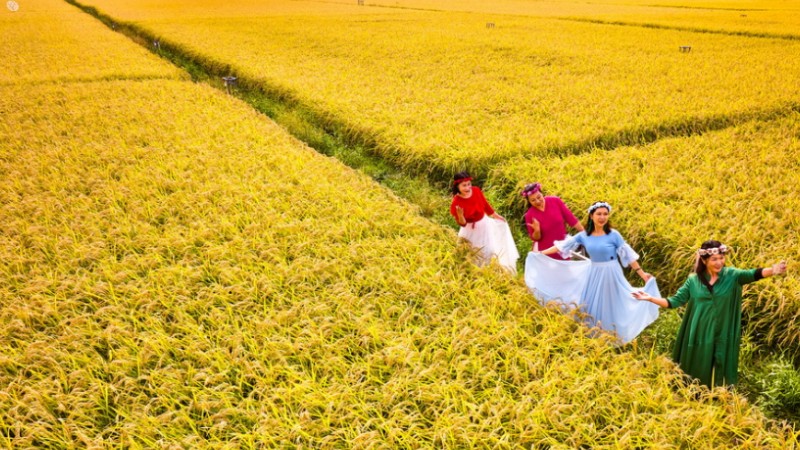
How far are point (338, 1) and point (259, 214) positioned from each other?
42268 mm

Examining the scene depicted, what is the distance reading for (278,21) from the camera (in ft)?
85.5

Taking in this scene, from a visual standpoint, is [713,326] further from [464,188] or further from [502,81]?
[502,81]

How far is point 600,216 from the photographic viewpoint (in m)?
3.73

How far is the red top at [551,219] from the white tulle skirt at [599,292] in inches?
12.8

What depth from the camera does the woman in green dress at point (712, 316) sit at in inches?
122

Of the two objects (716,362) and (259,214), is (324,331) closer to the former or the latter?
(259,214)

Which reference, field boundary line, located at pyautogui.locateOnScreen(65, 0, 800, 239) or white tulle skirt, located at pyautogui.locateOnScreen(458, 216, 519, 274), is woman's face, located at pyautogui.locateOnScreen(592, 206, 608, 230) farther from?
→ field boundary line, located at pyautogui.locateOnScreen(65, 0, 800, 239)

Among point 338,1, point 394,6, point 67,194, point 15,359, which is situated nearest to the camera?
point 15,359

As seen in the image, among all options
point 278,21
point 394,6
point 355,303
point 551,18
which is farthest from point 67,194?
point 394,6

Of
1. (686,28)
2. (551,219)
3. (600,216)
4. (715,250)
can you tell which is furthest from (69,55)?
(686,28)

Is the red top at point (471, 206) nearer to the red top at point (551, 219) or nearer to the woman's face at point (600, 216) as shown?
the red top at point (551, 219)

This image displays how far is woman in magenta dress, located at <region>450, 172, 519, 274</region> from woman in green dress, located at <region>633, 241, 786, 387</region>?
1500 millimetres


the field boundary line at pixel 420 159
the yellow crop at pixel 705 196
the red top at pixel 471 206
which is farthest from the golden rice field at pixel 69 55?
the red top at pixel 471 206

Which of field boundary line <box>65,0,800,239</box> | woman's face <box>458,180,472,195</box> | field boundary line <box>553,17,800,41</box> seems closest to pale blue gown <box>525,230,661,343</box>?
woman's face <box>458,180,472,195</box>
